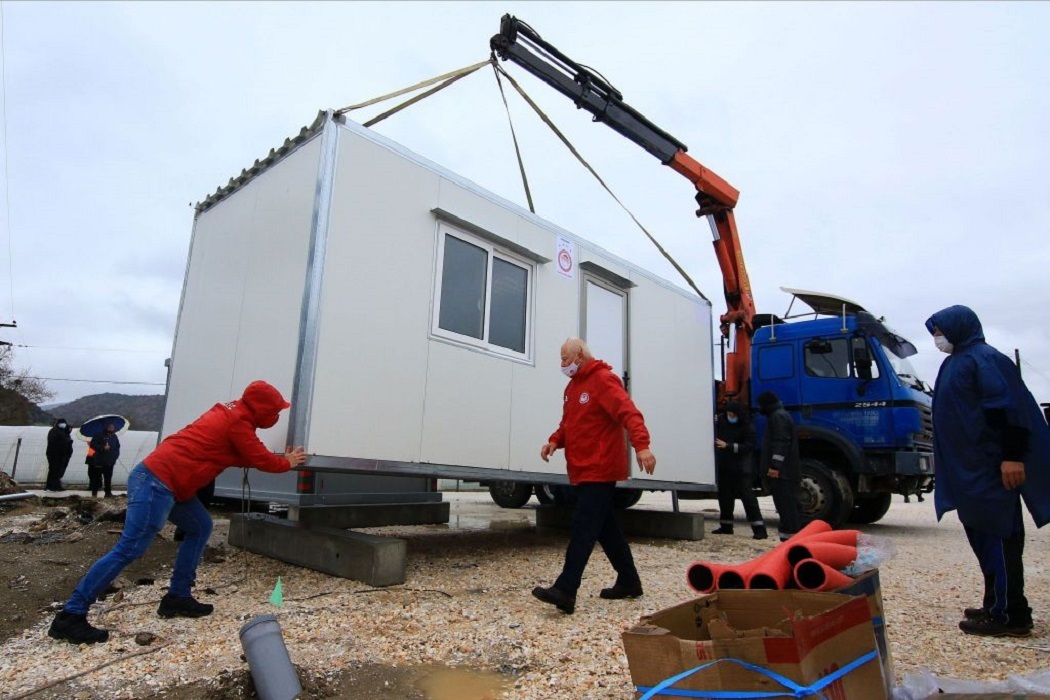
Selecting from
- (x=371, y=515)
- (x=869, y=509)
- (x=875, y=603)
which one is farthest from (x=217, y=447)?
(x=869, y=509)

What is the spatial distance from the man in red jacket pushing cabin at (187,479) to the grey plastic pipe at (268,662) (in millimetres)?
1044

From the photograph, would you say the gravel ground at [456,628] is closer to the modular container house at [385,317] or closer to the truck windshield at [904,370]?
the modular container house at [385,317]

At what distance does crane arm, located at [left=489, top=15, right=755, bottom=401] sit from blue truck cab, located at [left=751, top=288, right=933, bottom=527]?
33cm

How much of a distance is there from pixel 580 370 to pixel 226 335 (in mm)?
3004

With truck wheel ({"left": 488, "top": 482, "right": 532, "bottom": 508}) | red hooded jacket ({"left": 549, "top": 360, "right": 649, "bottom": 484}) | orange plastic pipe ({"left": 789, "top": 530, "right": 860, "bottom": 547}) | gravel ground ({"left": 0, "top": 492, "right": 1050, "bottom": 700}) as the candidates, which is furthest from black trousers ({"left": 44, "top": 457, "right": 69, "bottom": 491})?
orange plastic pipe ({"left": 789, "top": 530, "right": 860, "bottom": 547})

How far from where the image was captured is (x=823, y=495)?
7.88m

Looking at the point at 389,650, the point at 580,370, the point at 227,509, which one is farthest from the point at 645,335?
the point at 227,509

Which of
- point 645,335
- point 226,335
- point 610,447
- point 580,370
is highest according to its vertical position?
point 645,335

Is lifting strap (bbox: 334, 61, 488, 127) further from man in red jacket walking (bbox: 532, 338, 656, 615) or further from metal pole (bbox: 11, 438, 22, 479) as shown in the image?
metal pole (bbox: 11, 438, 22, 479)

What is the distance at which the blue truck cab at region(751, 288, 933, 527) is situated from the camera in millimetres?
7816

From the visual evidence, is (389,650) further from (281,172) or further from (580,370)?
(281,172)

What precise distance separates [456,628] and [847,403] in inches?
259

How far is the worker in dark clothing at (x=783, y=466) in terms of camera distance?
6730mm

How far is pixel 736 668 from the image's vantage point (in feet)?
5.40
